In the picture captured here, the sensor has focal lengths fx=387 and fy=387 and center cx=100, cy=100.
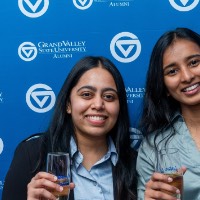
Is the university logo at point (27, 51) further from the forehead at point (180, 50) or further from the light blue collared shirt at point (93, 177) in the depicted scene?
the forehead at point (180, 50)

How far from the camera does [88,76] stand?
190cm

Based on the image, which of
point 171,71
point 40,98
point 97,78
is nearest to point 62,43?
point 40,98

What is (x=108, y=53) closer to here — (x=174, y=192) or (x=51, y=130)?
(x=51, y=130)

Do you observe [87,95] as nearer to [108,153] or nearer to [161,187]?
[108,153]

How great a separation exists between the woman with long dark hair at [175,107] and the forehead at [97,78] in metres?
0.21

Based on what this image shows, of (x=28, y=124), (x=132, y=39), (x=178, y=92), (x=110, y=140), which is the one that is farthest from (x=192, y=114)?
(x=28, y=124)

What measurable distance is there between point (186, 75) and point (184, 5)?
598mm

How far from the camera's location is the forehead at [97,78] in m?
1.88

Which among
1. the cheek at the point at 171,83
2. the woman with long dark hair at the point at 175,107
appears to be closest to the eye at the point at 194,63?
Answer: the woman with long dark hair at the point at 175,107

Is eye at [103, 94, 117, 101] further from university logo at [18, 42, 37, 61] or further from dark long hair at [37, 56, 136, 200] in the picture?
university logo at [18, 42, 37, 61]

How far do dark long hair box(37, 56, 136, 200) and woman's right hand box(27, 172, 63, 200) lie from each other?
0.44 meters

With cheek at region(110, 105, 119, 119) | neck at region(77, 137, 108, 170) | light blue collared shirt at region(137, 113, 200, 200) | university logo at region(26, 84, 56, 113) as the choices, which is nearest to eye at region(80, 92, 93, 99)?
cheek at region(110, 105, 119, 119)

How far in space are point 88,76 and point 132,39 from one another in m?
0.48

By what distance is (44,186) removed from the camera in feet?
4.44
